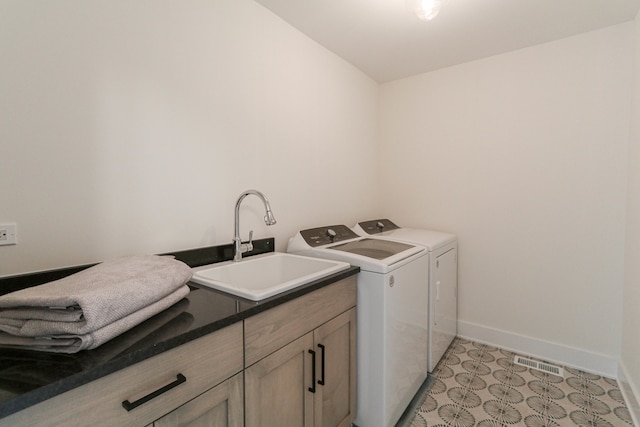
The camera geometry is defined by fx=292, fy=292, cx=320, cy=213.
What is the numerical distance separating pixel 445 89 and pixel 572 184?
1245 mm

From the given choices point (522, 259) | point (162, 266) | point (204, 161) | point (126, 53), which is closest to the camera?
point (162, 266)

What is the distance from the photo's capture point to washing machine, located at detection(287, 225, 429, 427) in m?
1.46

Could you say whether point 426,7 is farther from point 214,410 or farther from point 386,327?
point 214,410

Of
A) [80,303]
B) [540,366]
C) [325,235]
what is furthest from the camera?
[540,366]

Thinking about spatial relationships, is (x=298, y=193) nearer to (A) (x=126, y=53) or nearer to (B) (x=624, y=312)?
(A) (x=126, y=53)

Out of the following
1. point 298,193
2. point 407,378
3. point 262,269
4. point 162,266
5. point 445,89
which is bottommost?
point 407,378

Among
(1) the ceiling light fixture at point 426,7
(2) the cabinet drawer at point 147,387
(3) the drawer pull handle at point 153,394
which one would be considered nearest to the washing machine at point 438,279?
(1) the ceiling light fixture at point 426,7

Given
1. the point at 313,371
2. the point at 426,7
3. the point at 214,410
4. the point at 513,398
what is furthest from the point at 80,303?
the point at 513,398

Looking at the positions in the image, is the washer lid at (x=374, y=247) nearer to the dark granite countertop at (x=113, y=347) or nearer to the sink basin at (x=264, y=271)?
the sink basin at (x=264, y=271)

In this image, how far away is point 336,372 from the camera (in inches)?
54.4

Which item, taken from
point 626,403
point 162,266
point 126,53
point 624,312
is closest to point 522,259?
point 624,312

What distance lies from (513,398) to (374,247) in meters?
1.24

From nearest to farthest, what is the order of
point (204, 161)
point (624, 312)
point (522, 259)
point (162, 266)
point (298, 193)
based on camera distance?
1. point (162, 266)
2. point (204, 161)
3. point (624, 312)
4. point (298, 193)
5. point (522, 259)

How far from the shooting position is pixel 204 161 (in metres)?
1.52
